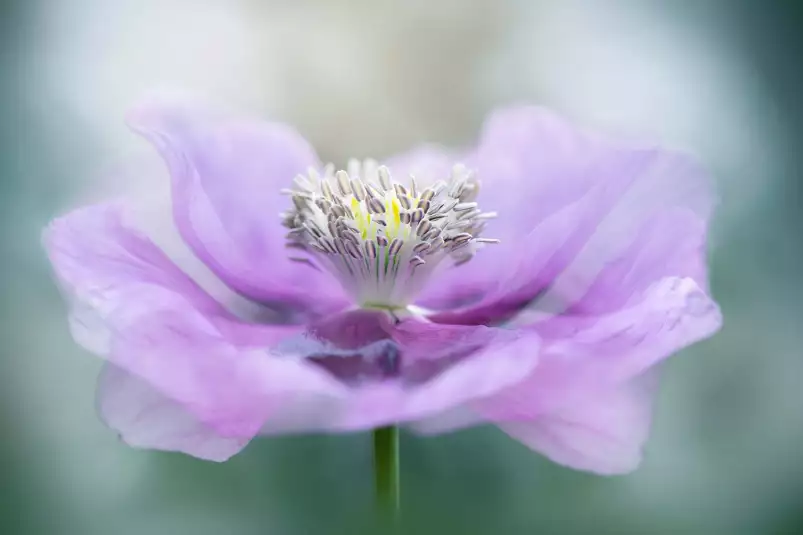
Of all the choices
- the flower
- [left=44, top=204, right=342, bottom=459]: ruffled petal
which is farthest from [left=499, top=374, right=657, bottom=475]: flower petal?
[left=44, top=204, right=342, bottom=459]: ruffled petal

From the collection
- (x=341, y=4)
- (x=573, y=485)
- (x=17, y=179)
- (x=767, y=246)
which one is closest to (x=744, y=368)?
(x=767, y=246)

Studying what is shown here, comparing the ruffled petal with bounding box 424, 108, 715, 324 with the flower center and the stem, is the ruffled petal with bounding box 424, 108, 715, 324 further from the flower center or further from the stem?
the stem

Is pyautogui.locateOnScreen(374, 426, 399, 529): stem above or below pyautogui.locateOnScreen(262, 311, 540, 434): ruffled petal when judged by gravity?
below

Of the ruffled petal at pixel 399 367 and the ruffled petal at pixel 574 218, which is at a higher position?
the ruffled petal at pixel 574 218

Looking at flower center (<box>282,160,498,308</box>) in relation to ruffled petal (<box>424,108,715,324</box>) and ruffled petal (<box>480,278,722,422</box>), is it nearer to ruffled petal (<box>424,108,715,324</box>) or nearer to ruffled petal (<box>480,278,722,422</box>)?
ruffled petal (<box>424,108,715,324</box>)

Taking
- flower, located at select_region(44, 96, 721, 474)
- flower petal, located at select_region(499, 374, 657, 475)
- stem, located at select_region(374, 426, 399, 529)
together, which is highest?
flower, located at select_region(44, 96, 721, 474)

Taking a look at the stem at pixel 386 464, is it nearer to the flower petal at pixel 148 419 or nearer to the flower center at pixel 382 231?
the flower petal at pixel 148 419

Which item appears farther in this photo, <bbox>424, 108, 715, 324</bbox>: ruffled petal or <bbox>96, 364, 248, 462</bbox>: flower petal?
<bbox>424, 108, 715, 324</bbox>: ruffled petal

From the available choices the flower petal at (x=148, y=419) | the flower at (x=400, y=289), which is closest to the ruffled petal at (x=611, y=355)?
the flower at (x=400, y=289)

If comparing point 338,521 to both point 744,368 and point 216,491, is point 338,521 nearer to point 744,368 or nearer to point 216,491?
point 216,491
